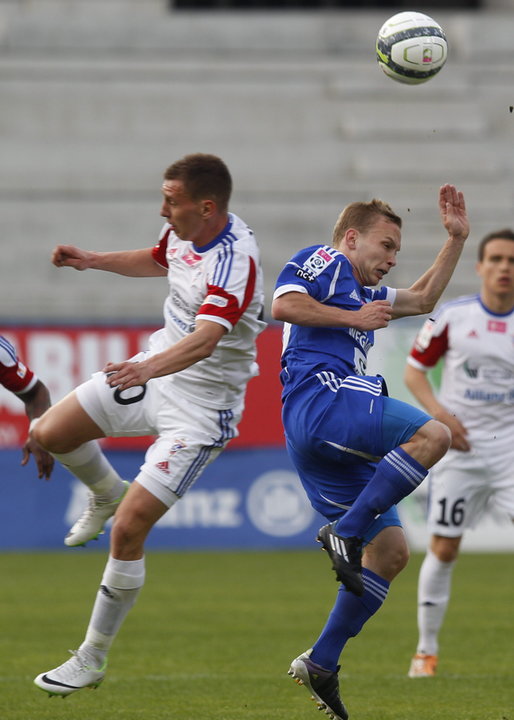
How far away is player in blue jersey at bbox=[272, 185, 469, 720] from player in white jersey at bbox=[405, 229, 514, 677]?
216cm

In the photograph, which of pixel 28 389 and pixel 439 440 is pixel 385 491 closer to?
pixel 439 440

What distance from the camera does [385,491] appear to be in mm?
5930

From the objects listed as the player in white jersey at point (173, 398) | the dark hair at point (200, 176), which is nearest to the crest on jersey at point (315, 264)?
the player in white jersey at point (173, 398)

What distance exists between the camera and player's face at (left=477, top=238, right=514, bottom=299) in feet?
28.7

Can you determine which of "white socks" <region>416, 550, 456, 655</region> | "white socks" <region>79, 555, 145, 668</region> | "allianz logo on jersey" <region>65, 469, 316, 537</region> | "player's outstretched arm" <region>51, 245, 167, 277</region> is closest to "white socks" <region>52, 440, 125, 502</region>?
"white socks" <region>79, 555, 145, 668</region>

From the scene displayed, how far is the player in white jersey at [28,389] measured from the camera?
7.06m

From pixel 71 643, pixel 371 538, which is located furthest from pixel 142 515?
pixel 71 643

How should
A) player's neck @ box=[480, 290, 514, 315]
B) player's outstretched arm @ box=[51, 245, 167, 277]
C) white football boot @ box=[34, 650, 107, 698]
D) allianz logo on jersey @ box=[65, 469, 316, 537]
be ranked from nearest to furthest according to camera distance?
white football boot @ box=[34, 650, 107, 698], player's outstretched arm @ box=[51, 245, 167, 277], player's neck @ box=[480, 290, 514, 315], allianz logo on jersey @ box=[65, 469, 316, 537]

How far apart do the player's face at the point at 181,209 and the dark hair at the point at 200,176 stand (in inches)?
1.0

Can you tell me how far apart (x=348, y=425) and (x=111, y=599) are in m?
1.51

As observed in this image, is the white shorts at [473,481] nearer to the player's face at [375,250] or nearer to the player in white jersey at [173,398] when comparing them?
the player in white jersey at [173,398]

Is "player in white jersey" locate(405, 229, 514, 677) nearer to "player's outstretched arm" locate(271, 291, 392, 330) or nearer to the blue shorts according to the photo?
the blue shorts

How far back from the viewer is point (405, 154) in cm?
2283

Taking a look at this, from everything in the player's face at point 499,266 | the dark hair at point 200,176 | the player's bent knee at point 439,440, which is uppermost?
the dark hair at point 200,176
